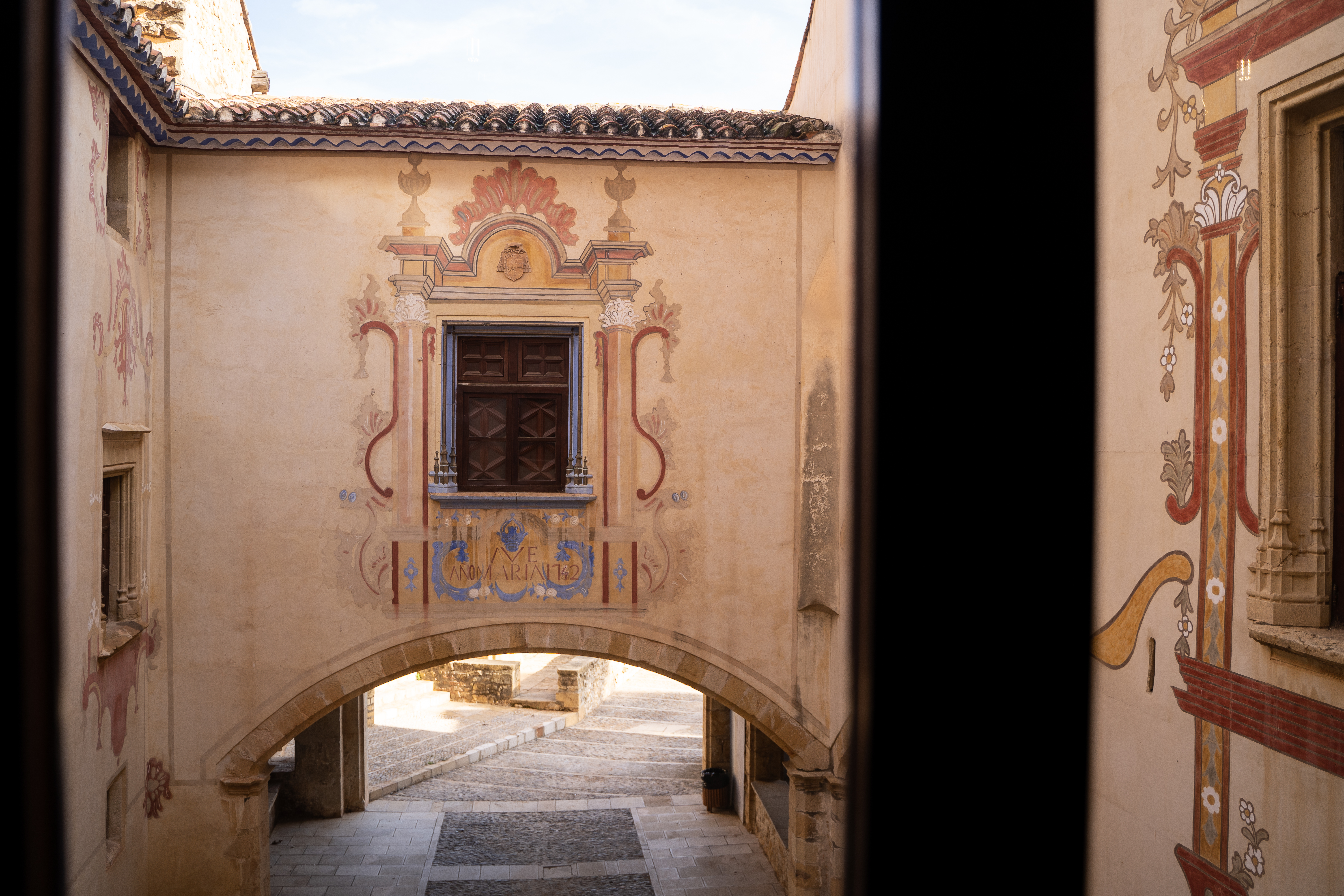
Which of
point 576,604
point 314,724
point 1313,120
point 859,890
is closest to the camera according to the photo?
point 859,890

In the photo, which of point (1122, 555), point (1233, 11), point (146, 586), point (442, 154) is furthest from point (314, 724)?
point (1233, 11)

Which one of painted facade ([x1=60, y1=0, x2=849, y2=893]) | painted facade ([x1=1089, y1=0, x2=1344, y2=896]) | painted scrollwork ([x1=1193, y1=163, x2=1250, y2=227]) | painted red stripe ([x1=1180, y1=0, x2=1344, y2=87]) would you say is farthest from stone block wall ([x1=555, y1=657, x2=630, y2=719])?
painted red stripe ([x1=1180, y1=0, x2=1344, y2=87])

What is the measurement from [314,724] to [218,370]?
610 cm

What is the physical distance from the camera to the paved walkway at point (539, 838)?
9.73 meters

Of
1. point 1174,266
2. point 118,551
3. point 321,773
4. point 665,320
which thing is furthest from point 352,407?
point 321,773

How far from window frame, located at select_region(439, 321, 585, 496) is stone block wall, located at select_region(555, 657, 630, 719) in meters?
9.73

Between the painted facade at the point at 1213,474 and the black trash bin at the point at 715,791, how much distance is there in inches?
308

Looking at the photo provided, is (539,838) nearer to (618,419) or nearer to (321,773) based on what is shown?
(321,773)

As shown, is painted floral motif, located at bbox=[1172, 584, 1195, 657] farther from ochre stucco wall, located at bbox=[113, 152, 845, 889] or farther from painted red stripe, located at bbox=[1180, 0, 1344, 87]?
ochre stucco wall, located at bbox=[113, 152, 845, 889]

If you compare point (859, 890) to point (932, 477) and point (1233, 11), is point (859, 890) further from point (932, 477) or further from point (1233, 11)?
point (1233, 11)

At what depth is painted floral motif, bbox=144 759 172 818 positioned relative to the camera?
23.2ft

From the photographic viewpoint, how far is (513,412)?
24.9 ft

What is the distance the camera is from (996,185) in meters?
0.66

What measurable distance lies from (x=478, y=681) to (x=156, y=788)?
10925 mm
